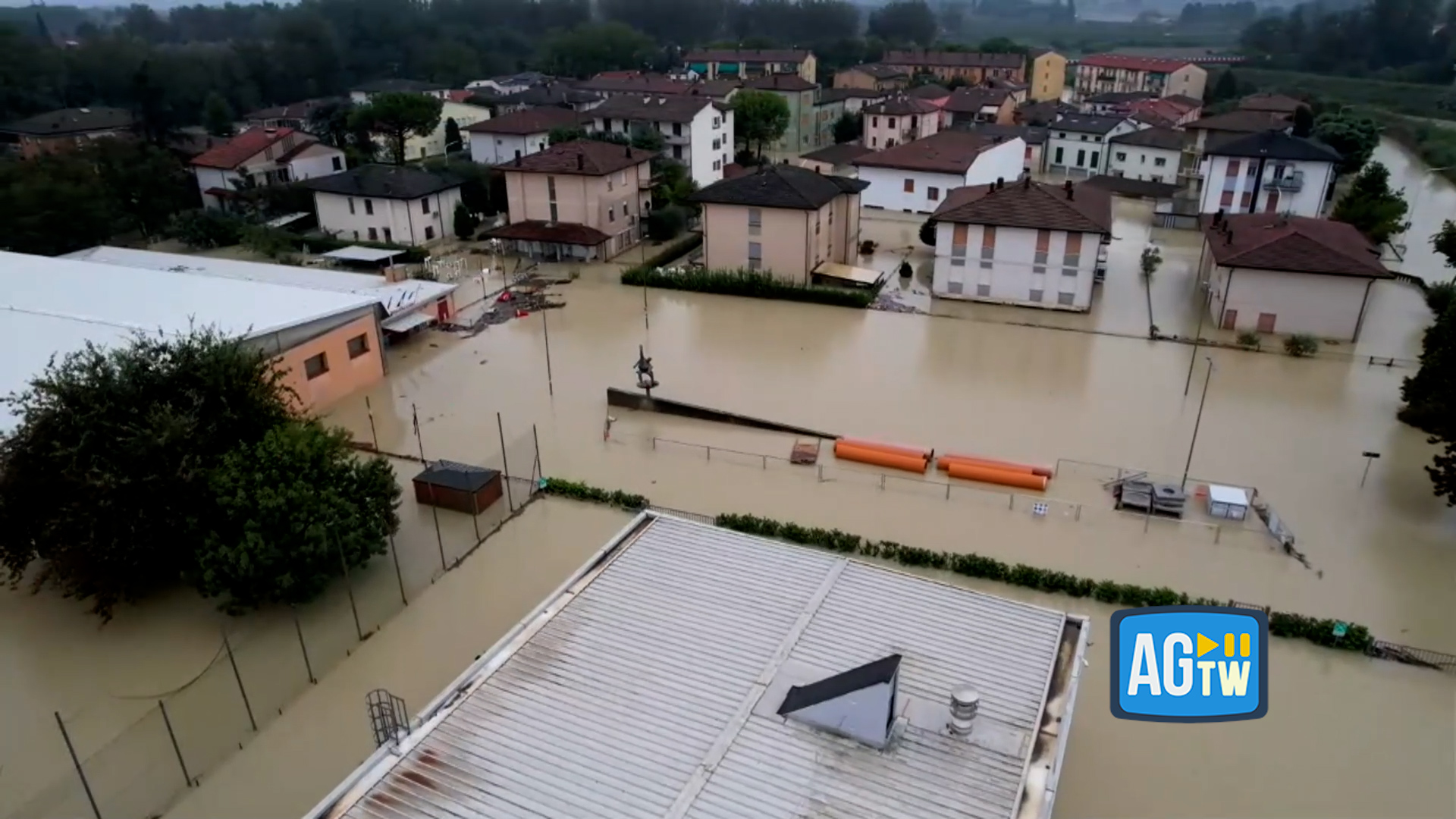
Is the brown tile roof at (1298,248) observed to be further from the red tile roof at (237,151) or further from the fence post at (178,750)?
the red tile roof at (237,151)

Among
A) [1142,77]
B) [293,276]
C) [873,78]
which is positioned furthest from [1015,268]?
[1142,77]

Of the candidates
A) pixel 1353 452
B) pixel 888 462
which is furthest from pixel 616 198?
pixel 1353 452

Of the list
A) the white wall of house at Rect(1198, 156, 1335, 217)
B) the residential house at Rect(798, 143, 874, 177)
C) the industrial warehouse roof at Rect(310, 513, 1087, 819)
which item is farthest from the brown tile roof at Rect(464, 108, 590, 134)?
the industrial warehouse roof at Rect(310, 513, 1087, 819)

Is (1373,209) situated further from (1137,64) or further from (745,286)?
(1137,64)

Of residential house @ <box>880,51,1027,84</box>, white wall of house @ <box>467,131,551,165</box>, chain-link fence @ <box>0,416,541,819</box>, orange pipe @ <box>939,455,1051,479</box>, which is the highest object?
residential house @ <box>880,51,1027,84</box>

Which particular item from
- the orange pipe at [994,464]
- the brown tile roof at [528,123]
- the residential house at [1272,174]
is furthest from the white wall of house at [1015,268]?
the brown tile roof at [528,123]

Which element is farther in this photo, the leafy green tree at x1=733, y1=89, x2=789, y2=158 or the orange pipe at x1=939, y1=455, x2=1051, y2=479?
the leafy green tree at x1=733, y1=89, x2=789, y2=158

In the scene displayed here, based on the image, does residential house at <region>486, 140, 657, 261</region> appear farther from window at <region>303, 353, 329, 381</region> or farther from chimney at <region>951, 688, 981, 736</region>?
chimney at <region>951, 688, 981, 736</region>
